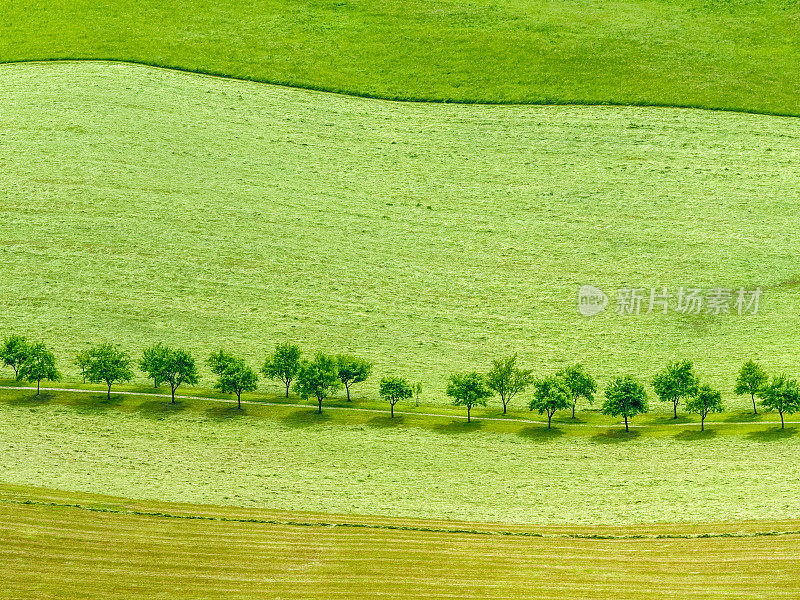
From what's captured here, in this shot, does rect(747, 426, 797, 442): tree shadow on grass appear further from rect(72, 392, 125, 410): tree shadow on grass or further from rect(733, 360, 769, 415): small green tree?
rect(72, 392, 125, 410): tree shadow on grass

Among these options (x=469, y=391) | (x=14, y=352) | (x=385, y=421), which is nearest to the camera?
(x=385, y=421)

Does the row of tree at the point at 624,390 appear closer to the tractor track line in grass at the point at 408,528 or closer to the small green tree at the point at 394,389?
the small green tree at the point at 394,389

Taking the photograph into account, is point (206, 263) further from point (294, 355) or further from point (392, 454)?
point (392, 454)

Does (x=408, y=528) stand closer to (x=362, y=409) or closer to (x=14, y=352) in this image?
(x=362, y=409)

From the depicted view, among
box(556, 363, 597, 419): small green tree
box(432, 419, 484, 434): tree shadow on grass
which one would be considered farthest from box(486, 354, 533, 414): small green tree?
box(432, 419, 484, 434): tree shadow on grass

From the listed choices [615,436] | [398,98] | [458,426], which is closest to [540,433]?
[615,436]

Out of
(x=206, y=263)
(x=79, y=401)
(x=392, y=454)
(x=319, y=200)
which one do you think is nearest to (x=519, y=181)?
(x=319, y=200)
